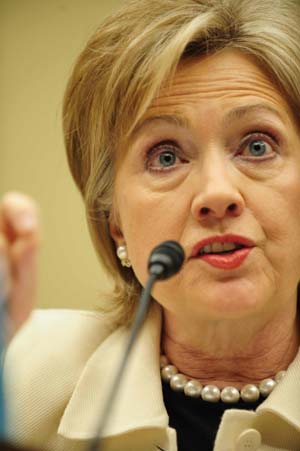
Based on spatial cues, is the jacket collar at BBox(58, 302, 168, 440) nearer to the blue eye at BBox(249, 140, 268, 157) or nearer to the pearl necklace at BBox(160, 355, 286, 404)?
the pearl necklace at BBox(160, 355, 286, 404)

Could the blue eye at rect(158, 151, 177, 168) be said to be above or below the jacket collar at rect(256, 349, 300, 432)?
above

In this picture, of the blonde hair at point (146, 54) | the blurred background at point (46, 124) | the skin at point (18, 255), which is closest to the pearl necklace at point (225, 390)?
the blonde hair at point (146, 54)

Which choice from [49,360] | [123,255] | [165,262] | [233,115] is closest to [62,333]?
[49,360]

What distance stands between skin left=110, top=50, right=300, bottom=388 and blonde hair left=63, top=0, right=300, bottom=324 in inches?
1.0

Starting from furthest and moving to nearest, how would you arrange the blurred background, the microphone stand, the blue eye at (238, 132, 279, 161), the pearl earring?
the blurred background < the pearl earring < the blue eye at (238, 132, 279, 161) < the microphone stand

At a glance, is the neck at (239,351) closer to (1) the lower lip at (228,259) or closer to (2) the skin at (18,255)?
(1) the lower lip at (228,259)

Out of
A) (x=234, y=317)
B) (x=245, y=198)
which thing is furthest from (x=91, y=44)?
(x=234, y=317)

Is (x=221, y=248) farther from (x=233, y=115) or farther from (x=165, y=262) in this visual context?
(x=165, y=262)

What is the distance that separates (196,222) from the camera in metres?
1.06

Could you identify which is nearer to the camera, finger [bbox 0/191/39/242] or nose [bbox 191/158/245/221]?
finger [bbox 0/191/39/242]

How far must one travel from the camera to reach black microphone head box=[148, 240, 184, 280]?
2.47ft

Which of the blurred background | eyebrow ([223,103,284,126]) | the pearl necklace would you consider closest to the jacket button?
the pearl necklace

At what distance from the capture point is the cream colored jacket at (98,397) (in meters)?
1.08

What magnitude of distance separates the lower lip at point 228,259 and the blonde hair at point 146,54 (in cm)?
28
